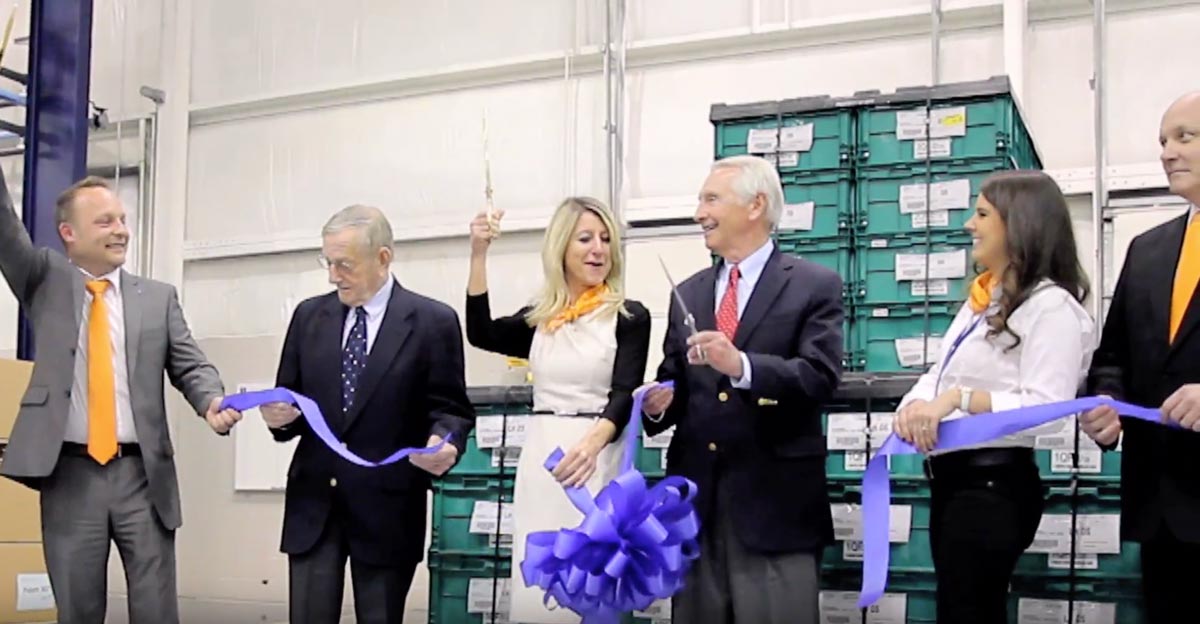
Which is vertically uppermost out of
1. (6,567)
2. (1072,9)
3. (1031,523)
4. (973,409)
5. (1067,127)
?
(1072,9)

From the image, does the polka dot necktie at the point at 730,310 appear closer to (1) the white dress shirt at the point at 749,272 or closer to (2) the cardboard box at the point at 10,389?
(1) the white dress shirt at the point at 749,272

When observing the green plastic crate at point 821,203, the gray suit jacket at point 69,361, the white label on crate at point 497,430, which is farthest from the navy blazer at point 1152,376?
the gray suit jacket at point 69,361

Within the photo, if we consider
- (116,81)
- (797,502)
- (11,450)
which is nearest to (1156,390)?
(797,502)

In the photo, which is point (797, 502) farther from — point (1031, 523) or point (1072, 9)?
point (1072, 9)

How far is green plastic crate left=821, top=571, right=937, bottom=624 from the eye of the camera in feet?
11.2

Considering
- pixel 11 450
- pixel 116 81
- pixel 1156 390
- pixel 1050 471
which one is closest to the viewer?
pixel 1156 390

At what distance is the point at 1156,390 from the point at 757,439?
33.7 inches

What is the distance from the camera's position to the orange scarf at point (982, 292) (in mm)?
2732

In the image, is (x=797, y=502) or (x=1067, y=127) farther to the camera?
(x=1067, y=127)

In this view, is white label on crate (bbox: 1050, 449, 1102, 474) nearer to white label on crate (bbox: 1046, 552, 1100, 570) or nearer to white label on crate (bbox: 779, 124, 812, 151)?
white label on crate (bbox: 1046, 552, 1100, 570)

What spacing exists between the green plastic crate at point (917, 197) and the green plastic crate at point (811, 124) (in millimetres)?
111

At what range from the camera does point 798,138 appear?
3.96m

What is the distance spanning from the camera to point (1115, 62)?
16.2ft

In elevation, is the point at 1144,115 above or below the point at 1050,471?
above
